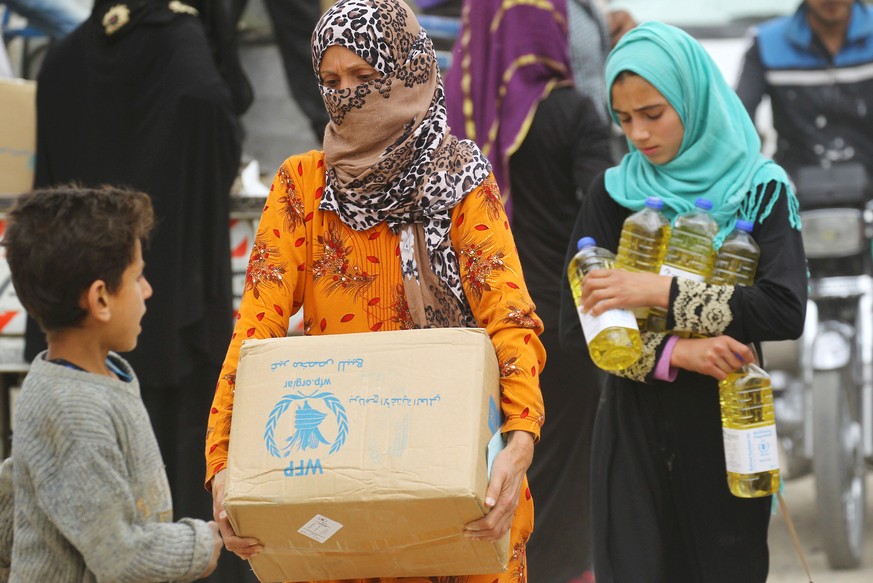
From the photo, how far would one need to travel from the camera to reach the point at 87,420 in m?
2.22

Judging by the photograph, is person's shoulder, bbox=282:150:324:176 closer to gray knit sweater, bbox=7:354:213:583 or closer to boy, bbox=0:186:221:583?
boy, bbox=0:186:221:583

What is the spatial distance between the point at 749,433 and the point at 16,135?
3122 millimetres

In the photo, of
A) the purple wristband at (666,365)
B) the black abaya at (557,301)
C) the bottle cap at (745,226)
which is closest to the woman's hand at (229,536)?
the purple wristband at (666,365)

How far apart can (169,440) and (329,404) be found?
2417mm

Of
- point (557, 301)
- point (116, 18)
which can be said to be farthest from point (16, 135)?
point (557, 301)

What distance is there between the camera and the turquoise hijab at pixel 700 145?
9.91ft

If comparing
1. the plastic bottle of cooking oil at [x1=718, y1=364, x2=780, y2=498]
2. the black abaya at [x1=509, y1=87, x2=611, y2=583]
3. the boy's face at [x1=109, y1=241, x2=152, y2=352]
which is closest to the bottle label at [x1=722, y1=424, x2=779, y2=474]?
the plastic bottle of cooking oil at [x1=718, y1=364, x2=780, y2=498]

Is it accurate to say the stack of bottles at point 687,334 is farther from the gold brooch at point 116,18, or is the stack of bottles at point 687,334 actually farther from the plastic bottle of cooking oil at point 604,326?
the gold brooch at point 116,18

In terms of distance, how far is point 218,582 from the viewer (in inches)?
171

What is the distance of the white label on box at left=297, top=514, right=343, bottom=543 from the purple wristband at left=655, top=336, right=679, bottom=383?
3.72 feet

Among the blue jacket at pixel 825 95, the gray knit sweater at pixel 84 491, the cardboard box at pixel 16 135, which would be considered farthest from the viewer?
the blue jacket at pixel 825 95

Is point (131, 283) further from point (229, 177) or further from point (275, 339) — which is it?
point (229, 177)

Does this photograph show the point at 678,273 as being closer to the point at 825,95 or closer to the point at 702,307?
the point at 702,307

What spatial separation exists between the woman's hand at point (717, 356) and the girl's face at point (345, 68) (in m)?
1.05
